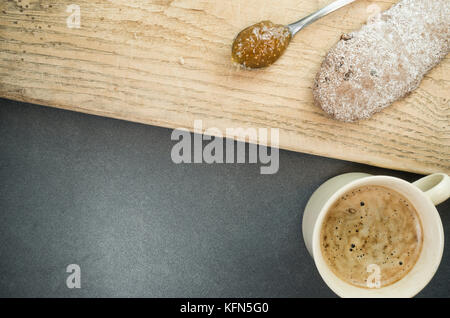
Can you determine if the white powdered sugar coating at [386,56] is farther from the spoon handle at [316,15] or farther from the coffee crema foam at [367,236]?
the coffee crema foam at [367,236]

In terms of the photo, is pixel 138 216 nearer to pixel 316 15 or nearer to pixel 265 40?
pixel 265 40

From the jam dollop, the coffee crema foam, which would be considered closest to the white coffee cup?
the coffee crema foam

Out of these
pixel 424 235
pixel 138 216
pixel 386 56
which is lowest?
pixel 424 235

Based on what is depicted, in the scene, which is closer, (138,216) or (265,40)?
(265,40)

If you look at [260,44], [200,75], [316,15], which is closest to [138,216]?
[200,75]

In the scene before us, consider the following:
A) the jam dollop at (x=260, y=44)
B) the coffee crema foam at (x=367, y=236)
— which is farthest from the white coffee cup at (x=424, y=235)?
the jam dollop at (x=260, y=44)

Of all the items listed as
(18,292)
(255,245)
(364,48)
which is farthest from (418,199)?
(18,292)

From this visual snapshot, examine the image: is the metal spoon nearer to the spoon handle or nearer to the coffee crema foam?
the spoon handle
